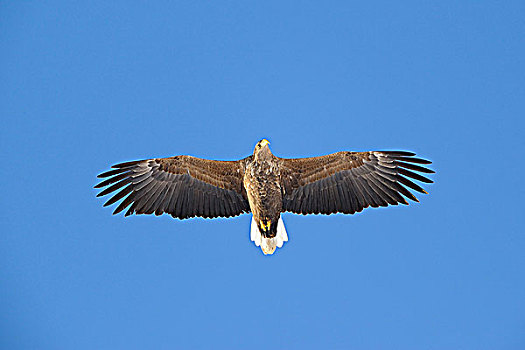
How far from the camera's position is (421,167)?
1043 centimetres

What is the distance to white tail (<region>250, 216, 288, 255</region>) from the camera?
11312 millimetres

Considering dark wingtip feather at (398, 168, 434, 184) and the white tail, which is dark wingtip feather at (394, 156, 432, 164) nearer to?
dark wingtip feather at (398, 168, 434, 184)

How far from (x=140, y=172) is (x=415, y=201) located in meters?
5.48

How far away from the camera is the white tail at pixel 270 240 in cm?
1131

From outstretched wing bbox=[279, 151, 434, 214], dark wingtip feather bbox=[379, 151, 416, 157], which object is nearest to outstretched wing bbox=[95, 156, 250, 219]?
outstretched wing bbox=[279, 151, 434, 214]

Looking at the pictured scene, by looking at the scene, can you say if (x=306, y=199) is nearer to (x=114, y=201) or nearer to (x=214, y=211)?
(x=214, y=211)

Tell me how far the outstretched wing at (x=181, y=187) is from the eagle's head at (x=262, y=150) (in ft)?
1.42

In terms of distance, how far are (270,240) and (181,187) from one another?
213 cm

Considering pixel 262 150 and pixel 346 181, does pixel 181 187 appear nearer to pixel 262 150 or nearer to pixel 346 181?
pixel 262 150

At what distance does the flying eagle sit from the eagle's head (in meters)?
0.02

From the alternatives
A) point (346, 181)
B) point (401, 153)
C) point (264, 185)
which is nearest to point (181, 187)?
point (264, 185)

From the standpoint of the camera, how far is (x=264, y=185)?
10.7m

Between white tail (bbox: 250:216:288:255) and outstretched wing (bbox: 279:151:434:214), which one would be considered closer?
outstretched wing (bbox: 279:151:434:214)

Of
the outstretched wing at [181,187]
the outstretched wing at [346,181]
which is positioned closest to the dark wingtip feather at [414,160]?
the outstretched wing at [346,181]
